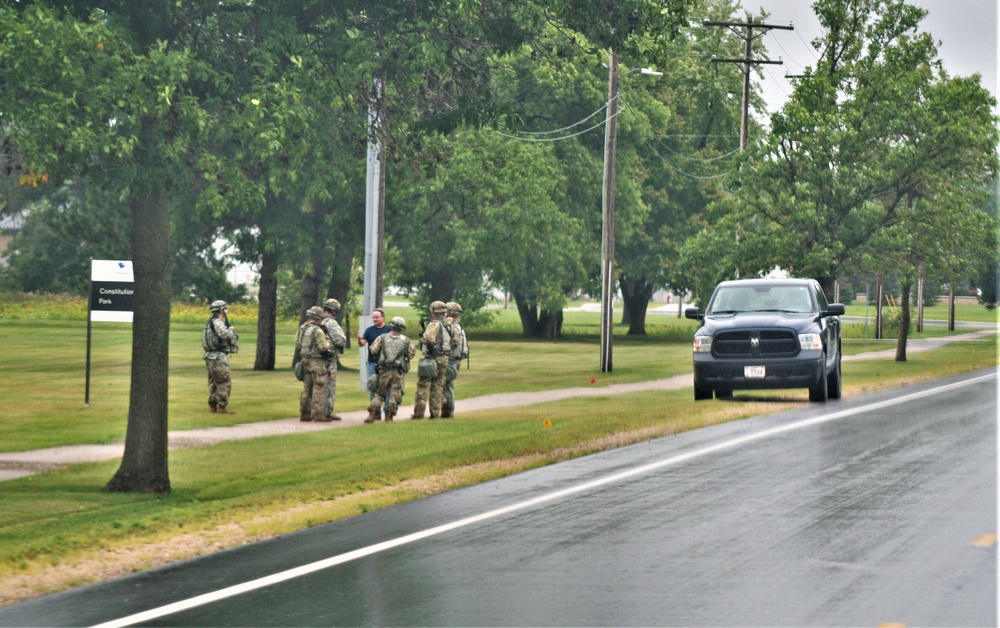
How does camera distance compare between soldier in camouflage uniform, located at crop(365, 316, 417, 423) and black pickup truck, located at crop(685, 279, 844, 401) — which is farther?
black pickup truck, located at crop(685, 279, 844, 401)

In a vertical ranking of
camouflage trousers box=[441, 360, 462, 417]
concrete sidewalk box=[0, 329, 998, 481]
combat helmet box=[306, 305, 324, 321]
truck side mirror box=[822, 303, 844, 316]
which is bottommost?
concrete sidewalk box=[0, 329, 998, 481]

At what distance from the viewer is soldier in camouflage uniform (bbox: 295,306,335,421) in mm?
Answer: 21906

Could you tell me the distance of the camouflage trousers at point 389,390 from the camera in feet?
72.1

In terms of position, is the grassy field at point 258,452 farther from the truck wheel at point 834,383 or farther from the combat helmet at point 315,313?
the combat helmet at point 315,313

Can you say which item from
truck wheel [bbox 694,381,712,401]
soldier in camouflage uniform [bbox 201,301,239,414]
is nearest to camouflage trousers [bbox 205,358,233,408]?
soldier in camouflage uniform [bbox 201,301,239,414]

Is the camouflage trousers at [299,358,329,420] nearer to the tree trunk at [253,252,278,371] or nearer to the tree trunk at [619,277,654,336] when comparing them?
the tree trunk at [253,252,278,371]

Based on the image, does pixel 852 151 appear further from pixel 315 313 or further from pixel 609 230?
pixel 315 313

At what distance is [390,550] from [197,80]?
5.70 metres

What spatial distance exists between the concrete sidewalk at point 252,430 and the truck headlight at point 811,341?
481 cm

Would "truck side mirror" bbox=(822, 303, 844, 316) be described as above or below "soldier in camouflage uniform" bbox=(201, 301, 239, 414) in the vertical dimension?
above

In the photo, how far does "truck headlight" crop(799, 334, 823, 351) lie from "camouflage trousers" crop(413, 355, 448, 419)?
603 cm

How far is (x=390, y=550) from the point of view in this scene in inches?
411

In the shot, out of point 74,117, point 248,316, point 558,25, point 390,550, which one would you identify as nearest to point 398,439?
point 558,25

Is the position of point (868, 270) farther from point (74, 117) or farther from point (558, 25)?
point (74, 117)
